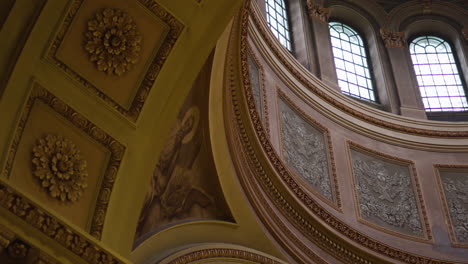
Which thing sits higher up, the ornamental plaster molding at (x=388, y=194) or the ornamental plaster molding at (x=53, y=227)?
the ornamental plaster molding at (x=388, y=194)

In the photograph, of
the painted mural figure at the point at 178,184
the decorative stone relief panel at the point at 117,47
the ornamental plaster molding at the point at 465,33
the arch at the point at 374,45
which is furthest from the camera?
the ornamental plaster molding at the point at 465,33

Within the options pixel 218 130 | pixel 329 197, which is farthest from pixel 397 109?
pixel 218 130

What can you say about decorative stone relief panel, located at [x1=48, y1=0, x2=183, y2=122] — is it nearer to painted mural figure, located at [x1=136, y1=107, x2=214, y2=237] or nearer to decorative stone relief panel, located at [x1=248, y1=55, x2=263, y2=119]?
painted mural figure, located at [x1=136, y1=107, x2=214, y2=237]

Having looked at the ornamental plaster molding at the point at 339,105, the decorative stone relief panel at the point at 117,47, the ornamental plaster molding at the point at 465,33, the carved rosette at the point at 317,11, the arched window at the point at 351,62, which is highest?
the ornamental plaster molding at the point at 465,33

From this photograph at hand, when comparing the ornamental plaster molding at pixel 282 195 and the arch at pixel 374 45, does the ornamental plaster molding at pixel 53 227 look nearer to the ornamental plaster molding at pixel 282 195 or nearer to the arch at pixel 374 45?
the ornamental plaster molding at pixel 282 195

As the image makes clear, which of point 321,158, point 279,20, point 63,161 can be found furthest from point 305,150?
point 63,161

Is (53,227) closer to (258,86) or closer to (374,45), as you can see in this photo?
(258,86)

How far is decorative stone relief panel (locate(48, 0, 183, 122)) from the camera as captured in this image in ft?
21.9

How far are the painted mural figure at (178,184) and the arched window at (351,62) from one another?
804 centimetres

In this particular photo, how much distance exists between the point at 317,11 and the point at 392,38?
214 centimetres

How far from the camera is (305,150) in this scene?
45.7ft

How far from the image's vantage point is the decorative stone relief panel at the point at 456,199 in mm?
14364

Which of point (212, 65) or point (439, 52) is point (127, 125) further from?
point (439, 52)

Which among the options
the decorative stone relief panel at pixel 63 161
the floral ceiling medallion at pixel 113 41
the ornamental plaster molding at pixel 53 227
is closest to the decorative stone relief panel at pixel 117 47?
the floral ceiling medallion at pixel 113 41
